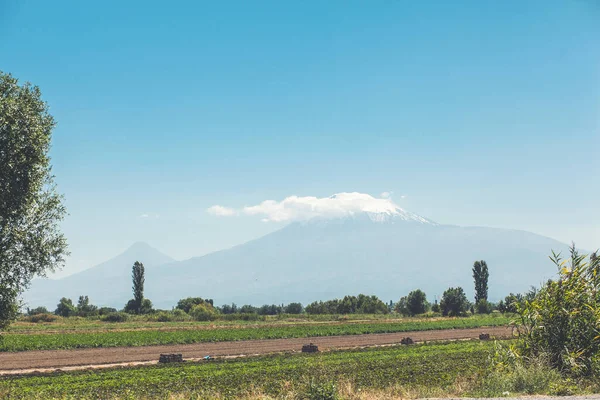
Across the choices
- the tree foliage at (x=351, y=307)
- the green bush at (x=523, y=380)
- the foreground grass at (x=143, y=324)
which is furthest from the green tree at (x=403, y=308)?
the green bush at (x=523, y=380)

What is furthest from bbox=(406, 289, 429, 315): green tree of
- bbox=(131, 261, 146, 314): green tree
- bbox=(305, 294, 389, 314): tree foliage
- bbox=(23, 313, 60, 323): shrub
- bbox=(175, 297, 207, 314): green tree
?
bbox=(23, 313, 60, 323): shrub

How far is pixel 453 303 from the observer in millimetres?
134500

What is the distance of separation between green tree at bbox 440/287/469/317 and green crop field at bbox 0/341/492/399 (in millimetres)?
92204

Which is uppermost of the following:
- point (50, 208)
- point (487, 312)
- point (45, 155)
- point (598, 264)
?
point (45, 155)

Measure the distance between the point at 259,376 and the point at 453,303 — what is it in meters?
111

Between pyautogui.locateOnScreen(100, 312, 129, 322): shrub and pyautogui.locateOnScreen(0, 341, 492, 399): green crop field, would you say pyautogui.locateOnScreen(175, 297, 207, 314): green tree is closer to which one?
pyautogui.locateOnScreen(100, 312, 129, 322): shrub

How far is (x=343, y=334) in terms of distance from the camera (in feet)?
238

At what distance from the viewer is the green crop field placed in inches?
1059

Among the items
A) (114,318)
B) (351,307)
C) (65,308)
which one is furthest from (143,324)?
(351,307)

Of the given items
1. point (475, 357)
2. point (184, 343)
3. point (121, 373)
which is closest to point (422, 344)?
point (475, 357)

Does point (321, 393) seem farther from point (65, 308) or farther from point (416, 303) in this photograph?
point (65, 308)

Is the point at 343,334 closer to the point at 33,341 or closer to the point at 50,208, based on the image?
the point at 33,341

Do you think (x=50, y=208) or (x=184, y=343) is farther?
(x=184, y=343)

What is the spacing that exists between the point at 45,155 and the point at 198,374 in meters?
16.3
